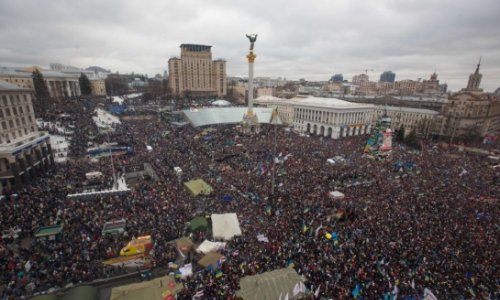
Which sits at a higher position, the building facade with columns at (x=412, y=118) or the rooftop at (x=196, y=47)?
the rooftop at (x=196, y=47)

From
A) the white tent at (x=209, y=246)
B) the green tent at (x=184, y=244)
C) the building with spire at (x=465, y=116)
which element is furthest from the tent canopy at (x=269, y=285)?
the building with spire at (x=465, y=116)

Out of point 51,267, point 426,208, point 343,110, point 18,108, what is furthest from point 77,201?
point 343,110

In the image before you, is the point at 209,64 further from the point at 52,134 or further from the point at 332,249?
the point at 332,249

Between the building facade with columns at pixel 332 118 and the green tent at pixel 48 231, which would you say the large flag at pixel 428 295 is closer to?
the green tent at pixel 48 231

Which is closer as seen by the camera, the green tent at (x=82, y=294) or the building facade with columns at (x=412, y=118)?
the green tent at (x=82, y=294)

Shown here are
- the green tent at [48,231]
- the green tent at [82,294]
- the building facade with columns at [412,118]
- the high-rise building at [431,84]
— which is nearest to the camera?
the green tent at [82,294]
